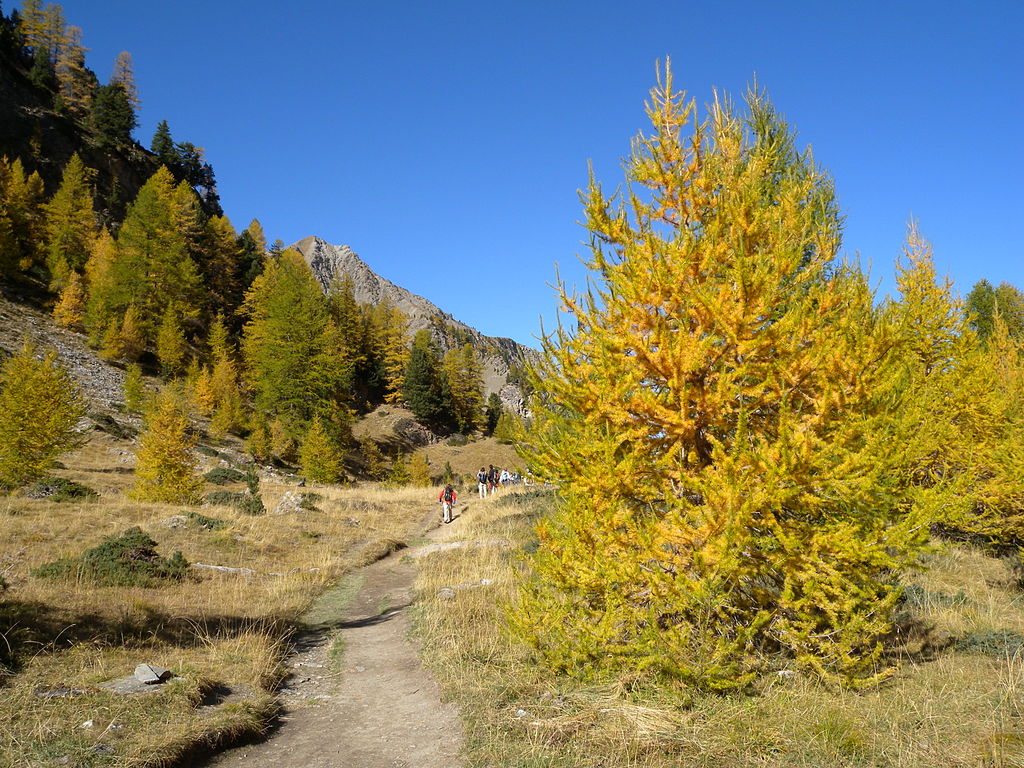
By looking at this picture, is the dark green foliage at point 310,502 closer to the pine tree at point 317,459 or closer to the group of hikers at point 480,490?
the group of hikers at point 480,490

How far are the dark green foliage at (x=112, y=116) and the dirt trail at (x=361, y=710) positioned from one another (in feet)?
271

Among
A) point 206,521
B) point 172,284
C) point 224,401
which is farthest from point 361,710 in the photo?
point 172,284

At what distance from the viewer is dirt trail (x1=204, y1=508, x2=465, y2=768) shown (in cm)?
482

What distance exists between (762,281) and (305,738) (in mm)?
6102

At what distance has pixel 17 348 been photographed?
30.4 metres

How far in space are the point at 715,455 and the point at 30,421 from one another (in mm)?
21218

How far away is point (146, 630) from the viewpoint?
277 inches

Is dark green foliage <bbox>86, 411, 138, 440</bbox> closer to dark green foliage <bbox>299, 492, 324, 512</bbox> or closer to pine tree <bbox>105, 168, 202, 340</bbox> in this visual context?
dark green foliage <bbox>299, 492, 324, 512</bbox>

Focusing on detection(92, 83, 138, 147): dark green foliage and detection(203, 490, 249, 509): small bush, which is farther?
detection(92, 83, 138, 147): dark green foliage

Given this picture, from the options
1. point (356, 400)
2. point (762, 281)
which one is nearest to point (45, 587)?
point (762, 281)

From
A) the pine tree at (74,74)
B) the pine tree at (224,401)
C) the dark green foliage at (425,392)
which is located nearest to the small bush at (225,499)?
the pine tree at (224,401)

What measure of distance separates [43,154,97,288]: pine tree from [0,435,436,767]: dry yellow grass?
4026 centimetres

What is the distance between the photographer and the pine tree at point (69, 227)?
44594 mm

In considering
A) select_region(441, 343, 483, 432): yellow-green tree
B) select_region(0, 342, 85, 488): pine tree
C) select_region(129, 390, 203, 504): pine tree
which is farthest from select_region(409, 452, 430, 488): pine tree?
select_region(0, 342, 85, 488): pine tree
